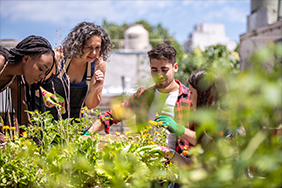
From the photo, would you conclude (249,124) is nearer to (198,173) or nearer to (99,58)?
(198,173)

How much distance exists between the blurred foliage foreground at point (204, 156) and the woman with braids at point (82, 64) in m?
1.17

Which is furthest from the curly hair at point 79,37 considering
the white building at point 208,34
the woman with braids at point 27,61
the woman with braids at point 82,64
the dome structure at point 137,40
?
the white building at point 208,34

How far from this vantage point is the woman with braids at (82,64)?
233cm

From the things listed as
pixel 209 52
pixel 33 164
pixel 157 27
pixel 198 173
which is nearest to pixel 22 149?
pixel 33 164

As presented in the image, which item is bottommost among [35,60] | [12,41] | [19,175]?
[19,175]

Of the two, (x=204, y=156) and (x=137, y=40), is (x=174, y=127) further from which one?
(x=137, y=40)

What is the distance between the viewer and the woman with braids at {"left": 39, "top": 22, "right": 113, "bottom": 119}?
233cm

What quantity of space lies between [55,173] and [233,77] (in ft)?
2.57

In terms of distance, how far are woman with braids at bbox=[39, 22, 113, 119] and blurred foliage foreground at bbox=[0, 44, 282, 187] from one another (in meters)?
1.17

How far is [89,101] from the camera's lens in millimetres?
2404

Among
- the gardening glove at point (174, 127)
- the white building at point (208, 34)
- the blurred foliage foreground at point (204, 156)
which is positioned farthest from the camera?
the white building at point (208, 34)

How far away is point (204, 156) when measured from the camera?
1.84 ft

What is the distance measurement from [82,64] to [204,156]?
2084 millimetres

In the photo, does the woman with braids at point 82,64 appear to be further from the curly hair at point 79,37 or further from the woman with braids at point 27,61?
the woman with braids at point 27,61
